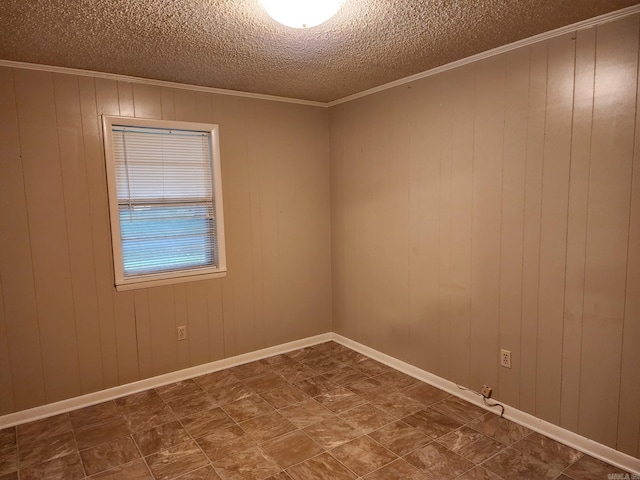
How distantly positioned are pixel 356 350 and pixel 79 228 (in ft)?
8.37

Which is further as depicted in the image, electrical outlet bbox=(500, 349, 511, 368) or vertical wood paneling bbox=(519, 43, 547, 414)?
electrical outlet bbox=(500, 349, 511, 368)

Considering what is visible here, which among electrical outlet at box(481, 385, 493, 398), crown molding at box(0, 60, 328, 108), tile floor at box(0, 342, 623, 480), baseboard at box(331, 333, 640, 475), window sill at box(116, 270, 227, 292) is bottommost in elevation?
tile floor at box(0, 342, 623, 480)

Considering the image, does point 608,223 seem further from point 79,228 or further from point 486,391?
point 79,228

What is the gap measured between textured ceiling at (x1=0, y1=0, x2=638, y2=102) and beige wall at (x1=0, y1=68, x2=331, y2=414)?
280 mm

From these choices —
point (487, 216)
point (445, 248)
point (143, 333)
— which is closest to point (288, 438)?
point (143, 333)

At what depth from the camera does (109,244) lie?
9.90 ft

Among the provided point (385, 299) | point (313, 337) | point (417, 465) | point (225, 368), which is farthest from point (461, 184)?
point (225, 368)

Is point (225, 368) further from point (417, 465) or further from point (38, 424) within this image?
point (417, 465)

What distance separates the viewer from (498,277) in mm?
2697

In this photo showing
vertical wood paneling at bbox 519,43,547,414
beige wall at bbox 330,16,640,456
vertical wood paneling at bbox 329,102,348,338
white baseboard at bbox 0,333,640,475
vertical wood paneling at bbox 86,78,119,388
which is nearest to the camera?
beige wall at bbox 330,16,640,456

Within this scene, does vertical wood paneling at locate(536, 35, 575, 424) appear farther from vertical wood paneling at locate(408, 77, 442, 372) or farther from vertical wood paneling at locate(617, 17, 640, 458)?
vertical wood paneling at locate(408, 77, 442, 372)

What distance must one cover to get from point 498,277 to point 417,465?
126 cm

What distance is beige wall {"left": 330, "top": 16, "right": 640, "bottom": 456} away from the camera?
2.15m

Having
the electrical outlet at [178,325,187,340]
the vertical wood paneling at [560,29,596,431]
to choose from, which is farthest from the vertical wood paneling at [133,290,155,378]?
the vertical wood paneling at [560,29,596,431]
